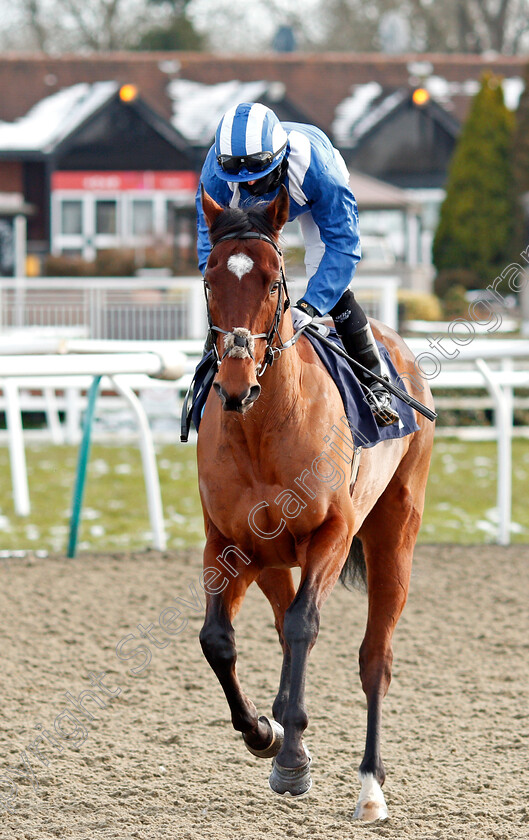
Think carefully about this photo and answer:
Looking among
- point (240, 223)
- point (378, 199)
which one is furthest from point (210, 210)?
point (378, 199)

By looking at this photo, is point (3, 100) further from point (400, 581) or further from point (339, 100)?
point (400, 581)

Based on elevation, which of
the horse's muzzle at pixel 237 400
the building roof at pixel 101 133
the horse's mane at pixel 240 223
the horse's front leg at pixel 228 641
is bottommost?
the building roof at pixel 101 133

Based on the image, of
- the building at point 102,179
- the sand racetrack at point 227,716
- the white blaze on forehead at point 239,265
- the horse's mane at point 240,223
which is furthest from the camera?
the building at point 102,179

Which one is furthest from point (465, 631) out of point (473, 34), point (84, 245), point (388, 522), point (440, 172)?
point (473, 34)

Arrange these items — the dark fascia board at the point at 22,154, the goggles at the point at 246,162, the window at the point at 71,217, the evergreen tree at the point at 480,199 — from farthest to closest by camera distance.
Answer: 1. the window at the point at 71,217
2. the dark fascia board at the point at 22,154
3. the evergreen tree at the point at 480,199
4. the goggles at the point at 246,162

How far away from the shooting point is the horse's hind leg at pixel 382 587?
11.0ft

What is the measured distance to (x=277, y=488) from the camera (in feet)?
10.00

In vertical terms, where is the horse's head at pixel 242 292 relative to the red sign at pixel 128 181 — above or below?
above

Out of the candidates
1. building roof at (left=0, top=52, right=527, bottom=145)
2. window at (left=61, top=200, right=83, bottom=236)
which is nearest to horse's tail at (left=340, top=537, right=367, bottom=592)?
window at (left=61, top=200, right=83, bottom=236)

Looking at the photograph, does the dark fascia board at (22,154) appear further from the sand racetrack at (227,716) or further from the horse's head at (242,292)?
the horse's head at (242,292)

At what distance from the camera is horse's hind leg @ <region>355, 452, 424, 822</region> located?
335 cm

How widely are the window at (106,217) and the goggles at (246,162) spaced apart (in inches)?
868

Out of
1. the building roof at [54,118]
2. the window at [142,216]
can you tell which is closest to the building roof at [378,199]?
the window at [142,216]

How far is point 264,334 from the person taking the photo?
2.80 metres
